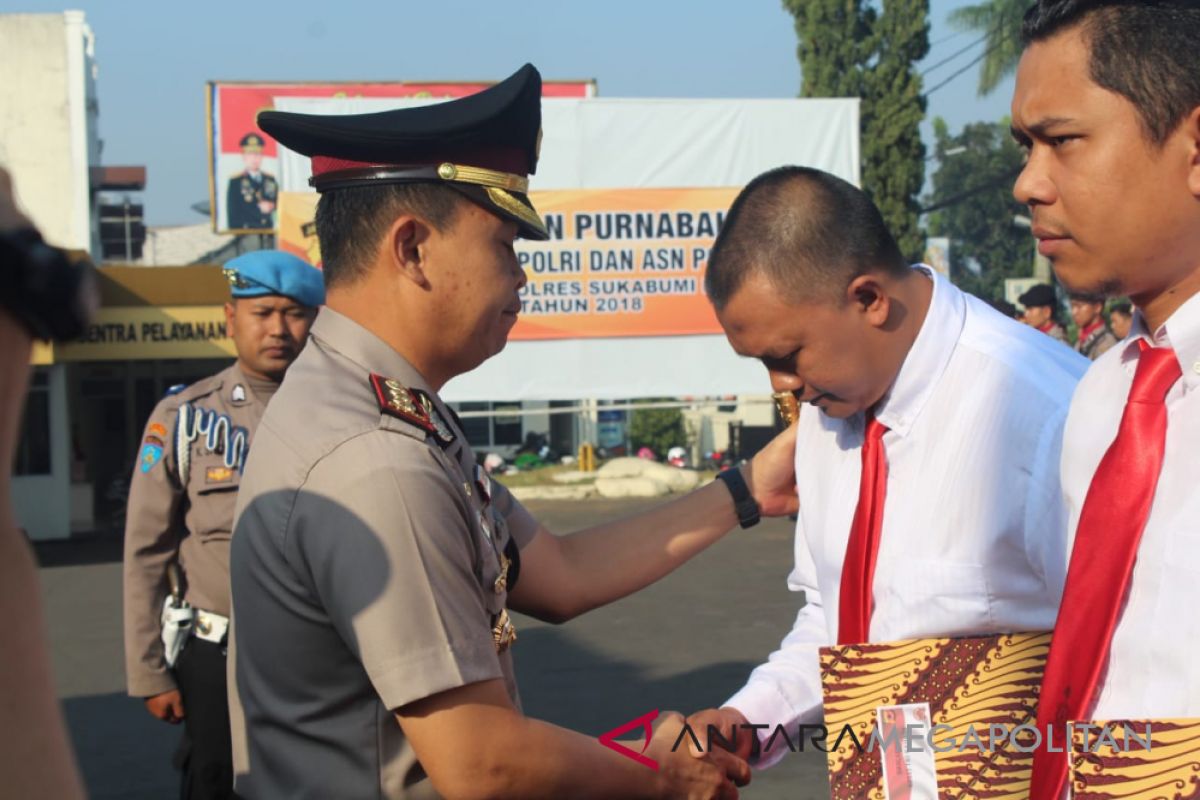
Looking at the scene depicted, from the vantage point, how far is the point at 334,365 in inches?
88.4

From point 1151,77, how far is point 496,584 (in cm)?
130

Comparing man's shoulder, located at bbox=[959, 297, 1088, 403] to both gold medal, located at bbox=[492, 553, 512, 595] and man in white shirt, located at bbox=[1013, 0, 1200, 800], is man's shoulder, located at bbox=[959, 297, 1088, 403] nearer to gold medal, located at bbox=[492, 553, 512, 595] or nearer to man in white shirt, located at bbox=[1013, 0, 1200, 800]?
man in white shirt, located at bbox=[1013, 0, 1200, 800]

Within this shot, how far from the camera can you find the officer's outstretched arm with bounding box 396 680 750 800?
1961 millimetres

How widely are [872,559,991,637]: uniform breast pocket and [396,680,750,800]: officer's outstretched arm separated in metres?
0.59

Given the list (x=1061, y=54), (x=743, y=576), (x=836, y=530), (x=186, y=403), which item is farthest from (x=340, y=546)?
(x=743, y=576)

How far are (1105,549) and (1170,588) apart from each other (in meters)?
0.10

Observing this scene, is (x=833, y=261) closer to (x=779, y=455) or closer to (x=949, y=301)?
(x=949, y=301)

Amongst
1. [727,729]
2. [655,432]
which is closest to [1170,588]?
[727,729]

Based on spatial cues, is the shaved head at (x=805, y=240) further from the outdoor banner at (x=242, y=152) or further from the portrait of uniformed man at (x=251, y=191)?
the portrait of uniformed man at (x=251, y=191)

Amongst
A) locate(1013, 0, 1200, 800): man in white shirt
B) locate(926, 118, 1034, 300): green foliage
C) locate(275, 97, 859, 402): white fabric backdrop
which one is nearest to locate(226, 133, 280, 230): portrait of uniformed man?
locate(275, 97, 859, 402): white fabric backdrop

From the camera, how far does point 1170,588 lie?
1.67 metres

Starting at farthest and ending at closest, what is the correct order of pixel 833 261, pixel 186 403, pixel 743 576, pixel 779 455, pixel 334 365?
1. pixel 743 576
2. pixel 186 403
3. pixel 779 455
4. pixel 833 261
5. pixel 334 365

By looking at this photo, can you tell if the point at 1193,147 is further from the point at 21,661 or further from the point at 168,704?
the point at 168,704

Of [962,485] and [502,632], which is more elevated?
[962,485]
